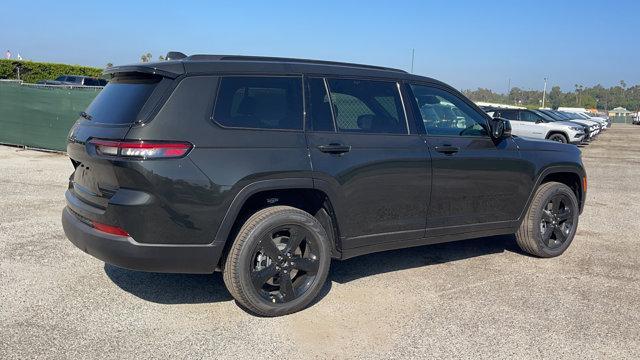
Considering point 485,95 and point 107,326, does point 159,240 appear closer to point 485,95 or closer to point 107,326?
point 107,326

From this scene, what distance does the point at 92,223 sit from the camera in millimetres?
3697

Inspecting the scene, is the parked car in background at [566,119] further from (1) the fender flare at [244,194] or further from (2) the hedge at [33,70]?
(2) the hedge at [33,70]

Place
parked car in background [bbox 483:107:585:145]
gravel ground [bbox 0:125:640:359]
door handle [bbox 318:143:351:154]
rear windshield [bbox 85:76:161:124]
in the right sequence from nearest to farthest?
gravel ground [bbox 0:125:640:359] → rear windshield [bbox 85:76:161:124] → door handle [bbox 318:143:351:154] → parked car in background [bbox 483:107:585:145]

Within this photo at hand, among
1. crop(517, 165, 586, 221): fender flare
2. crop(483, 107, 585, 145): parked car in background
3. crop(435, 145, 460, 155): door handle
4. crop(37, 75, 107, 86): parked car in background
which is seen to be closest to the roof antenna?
crop(435, 145, 460, 155): door handle

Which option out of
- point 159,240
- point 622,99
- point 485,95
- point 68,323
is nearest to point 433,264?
point 159,240

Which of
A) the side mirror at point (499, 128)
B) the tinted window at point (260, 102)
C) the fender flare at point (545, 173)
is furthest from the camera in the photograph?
the fender flare at point (545, 173)

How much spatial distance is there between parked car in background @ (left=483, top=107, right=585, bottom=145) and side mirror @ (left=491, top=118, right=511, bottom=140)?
16.5 m

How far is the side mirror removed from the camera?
4918 mm

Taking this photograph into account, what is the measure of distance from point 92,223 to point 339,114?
6.37 feet

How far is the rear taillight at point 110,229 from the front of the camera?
349 cm

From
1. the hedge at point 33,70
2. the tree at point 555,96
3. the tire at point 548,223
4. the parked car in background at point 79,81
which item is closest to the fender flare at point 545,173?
the tire at point 548,223

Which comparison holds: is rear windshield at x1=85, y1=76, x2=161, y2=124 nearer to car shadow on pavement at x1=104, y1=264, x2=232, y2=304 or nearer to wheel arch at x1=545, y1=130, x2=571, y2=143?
car shadow on pavement at x1=104, y1=264, x2=232, y2=304

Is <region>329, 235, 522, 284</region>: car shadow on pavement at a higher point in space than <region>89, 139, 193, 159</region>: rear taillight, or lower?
lower

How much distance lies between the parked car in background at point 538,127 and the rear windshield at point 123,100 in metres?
18.6
